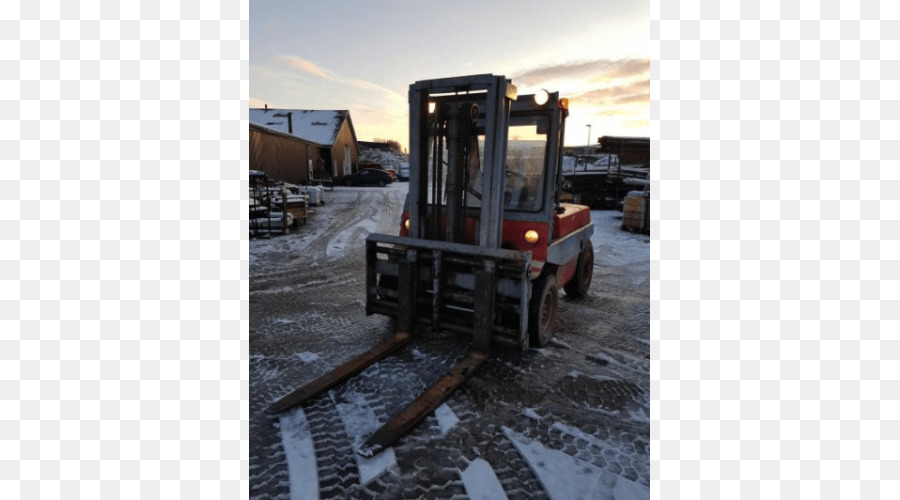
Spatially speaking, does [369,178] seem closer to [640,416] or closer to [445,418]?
[445,418]

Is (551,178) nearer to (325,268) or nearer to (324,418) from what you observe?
(324,418)

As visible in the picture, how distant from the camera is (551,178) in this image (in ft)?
14.9

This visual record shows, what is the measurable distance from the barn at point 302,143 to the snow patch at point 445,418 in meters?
20.6

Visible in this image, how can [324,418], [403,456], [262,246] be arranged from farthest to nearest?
[262,246]
[324,418]
[403,456]

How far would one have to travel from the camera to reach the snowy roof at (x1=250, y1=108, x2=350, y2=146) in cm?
3166

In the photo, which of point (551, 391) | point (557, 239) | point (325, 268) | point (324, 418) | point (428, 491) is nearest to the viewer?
point (428, 491)

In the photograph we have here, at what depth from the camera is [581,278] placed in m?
6.91

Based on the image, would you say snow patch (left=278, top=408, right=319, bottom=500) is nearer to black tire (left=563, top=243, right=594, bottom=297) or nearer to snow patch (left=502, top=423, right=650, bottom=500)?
snow patch (left=502, top=423, right=650, bottom=500)

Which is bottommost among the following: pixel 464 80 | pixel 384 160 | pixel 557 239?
pixel 557 239

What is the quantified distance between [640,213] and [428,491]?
13617mm

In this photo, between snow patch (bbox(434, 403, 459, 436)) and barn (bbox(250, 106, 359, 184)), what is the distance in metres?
20.6

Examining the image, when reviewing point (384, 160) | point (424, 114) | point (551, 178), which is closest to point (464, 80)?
point (424, 114)

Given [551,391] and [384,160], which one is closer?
[551,391]

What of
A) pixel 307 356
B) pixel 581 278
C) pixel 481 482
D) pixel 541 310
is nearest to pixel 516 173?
pixel 541 310
